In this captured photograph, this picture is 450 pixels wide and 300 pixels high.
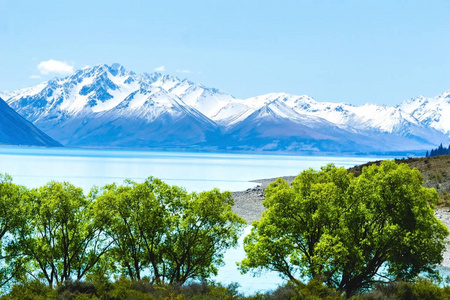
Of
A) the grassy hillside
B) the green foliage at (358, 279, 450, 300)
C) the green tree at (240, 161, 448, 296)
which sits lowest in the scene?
the green foliage at (358, 279, 450, 300)

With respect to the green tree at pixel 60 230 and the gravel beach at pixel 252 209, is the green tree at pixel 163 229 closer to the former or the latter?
the green tree at pixel 60 230

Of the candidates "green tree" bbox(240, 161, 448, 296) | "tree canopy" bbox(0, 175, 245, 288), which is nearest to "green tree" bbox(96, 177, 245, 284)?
"tree canopy" bbox(0, 175, 245, 288)

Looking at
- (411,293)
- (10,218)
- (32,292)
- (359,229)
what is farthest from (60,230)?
(411,293)

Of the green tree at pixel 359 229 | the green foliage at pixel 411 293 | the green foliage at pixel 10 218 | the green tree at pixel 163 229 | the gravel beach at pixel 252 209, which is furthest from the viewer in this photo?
the gravel beach at pixel 252 209

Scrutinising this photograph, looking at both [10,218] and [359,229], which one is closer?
[359,229]

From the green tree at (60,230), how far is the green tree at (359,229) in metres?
12.2

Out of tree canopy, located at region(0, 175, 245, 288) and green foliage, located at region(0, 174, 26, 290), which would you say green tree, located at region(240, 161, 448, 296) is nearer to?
tree canopy, located at region(0, 175, 245, 288)

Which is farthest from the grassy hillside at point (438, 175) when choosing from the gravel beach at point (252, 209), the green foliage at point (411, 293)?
the green foliage at point (411, 293)

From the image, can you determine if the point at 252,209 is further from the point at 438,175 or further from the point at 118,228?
the point at 118,228

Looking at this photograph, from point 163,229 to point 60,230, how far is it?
312 inches

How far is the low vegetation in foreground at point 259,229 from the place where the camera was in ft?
127

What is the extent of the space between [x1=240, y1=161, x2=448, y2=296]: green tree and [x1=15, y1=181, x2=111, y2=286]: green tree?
481 inches

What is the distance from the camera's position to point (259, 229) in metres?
41.8

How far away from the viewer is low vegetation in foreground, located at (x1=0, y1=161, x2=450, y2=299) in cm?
3881
